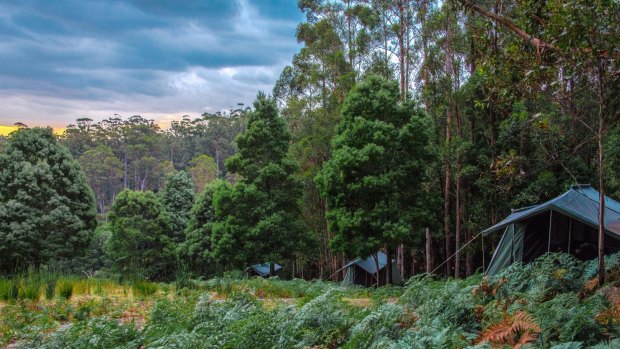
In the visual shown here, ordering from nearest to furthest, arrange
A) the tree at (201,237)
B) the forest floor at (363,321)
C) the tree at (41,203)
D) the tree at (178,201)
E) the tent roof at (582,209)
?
the forest floor at (363,321)
the tent roof at (582,209)
the tree at (41,203)
the tree at (201,237)
the tree at (178,201)

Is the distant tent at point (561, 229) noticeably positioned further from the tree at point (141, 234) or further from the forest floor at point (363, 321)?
the tree at point (141, 234)

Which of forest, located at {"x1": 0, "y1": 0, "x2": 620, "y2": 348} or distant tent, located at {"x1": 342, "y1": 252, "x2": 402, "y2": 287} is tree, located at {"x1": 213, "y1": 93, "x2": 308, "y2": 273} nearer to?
forest, located at {"x1": 0, "y1": 0, "x2": 620, "y2": 348}

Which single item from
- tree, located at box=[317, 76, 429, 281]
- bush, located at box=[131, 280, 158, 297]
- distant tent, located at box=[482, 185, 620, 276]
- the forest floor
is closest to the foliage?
tree, located at box=[317, 76, 429, 281]

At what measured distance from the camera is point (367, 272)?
2080cm

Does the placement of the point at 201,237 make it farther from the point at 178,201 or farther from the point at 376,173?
the point at 376,173

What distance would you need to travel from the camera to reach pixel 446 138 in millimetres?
18016

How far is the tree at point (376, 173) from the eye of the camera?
48.5ft

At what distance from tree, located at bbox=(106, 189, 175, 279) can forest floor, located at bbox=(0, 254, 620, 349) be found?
16514mm

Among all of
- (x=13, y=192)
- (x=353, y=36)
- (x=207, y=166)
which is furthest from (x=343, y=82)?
(x=207, y=166)

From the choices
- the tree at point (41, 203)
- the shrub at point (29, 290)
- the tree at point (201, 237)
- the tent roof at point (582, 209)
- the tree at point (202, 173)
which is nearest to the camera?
the shrub at point (29, 290)

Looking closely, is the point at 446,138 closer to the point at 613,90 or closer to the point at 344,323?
the point at 613,90

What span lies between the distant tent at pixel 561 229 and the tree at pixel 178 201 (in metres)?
18.0

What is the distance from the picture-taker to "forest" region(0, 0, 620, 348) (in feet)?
15.1

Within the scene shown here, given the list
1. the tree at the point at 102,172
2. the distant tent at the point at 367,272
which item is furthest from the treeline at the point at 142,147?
the distant tent at the point at 367,272
